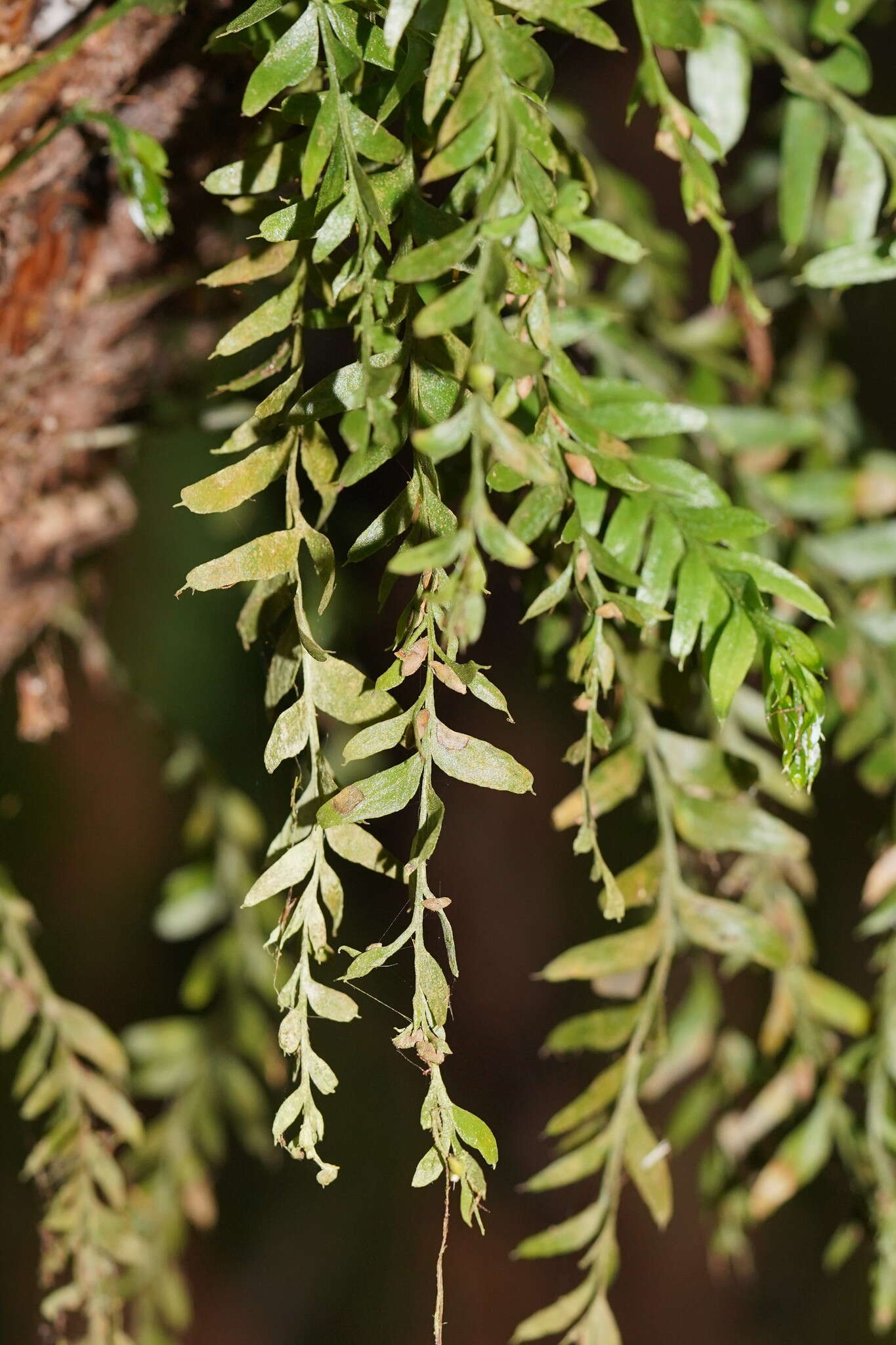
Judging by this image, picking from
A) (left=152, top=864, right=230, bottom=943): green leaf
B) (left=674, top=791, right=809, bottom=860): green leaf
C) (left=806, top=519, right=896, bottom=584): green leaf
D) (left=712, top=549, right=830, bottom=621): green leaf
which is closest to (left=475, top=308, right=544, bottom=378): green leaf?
(left=712, top=549, right=830, bottom=621): green leaf

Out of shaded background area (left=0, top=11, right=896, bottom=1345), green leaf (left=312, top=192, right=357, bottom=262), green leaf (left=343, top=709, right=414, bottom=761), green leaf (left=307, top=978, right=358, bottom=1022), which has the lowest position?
shaded background area (left=0, top=11, right=896, bottom=1345)

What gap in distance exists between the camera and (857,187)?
2.00 feet

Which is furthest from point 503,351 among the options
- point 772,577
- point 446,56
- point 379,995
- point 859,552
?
point 379,995

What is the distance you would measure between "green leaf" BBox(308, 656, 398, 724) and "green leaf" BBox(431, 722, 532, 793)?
0.04 m

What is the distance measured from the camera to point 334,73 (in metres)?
0.40

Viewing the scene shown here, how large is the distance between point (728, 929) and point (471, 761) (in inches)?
10.6

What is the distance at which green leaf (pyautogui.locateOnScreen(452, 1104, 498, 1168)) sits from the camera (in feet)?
1.21

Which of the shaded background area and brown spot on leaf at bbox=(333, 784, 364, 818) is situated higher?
brown spot on leaf at bbox=(333, 784, 364, 818)

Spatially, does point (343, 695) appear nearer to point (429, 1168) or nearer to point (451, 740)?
point (451, 740)

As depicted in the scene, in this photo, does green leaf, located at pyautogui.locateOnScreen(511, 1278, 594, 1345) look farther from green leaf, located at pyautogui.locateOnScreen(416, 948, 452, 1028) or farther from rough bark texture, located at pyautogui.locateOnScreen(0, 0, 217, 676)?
rough bark texture, located at pyautogui.locateOnScreen(0, 0, 217, 676)

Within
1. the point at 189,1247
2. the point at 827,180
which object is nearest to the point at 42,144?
the point at 827,180

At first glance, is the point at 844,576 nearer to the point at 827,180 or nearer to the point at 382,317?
the point at 382,317

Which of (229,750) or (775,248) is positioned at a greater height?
(775,248)

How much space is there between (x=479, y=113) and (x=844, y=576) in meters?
0.55
